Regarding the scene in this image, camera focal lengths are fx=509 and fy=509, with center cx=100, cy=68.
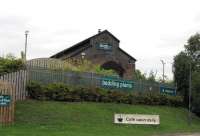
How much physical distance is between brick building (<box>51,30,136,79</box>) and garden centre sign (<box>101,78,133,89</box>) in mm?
23700

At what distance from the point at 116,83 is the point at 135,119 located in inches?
377

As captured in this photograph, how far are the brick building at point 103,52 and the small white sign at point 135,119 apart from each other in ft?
112

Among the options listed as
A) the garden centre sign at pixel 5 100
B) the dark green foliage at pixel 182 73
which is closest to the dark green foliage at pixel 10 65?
the garden centre sign at pixel 5 100

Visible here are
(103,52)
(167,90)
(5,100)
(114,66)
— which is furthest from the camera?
(114,66)

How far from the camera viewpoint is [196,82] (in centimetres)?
4609

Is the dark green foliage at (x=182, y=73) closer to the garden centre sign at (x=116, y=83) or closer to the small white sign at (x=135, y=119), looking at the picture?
the garden centre sign at (x=116, y=83)

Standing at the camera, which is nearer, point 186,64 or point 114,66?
point 186,64

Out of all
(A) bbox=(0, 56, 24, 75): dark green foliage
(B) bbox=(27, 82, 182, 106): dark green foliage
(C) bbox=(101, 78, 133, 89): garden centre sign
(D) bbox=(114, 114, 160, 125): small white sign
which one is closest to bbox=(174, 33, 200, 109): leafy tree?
(B) bbox=(27, 82, 182, 106): dark green foliage

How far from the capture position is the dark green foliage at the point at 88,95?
3414cm

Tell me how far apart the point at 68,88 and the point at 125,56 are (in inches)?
1512

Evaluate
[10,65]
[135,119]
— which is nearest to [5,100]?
[10,65]

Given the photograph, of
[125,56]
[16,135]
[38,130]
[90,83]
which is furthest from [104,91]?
[125,56]

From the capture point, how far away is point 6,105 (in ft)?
89.7

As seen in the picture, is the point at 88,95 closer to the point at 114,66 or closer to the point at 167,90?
the point at 167,90
